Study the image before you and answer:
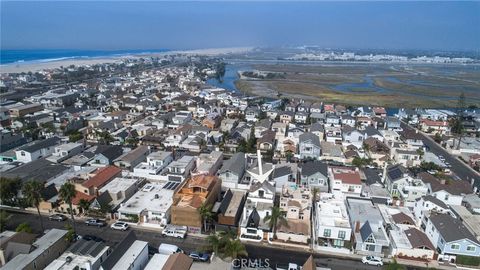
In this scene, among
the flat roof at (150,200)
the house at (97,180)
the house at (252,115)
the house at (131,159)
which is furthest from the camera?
the house at (252,115)

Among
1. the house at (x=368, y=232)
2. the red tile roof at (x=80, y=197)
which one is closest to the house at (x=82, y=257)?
the red tile roof at (x=80, y=197)

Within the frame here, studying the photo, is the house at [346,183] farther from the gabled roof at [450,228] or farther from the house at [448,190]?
the house at [448,190]

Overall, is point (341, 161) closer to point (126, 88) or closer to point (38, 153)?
point (38, 153)

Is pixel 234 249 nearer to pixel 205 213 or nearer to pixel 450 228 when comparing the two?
pixel 205 213

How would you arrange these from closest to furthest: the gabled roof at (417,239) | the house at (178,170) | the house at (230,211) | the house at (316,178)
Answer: the gabled roof at (417,239) < the house at (230,211) < the house at (316,178) < the house at (178,170)

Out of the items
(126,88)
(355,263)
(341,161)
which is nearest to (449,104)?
(341,161)

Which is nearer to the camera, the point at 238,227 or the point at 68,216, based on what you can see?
the point at 238,227
